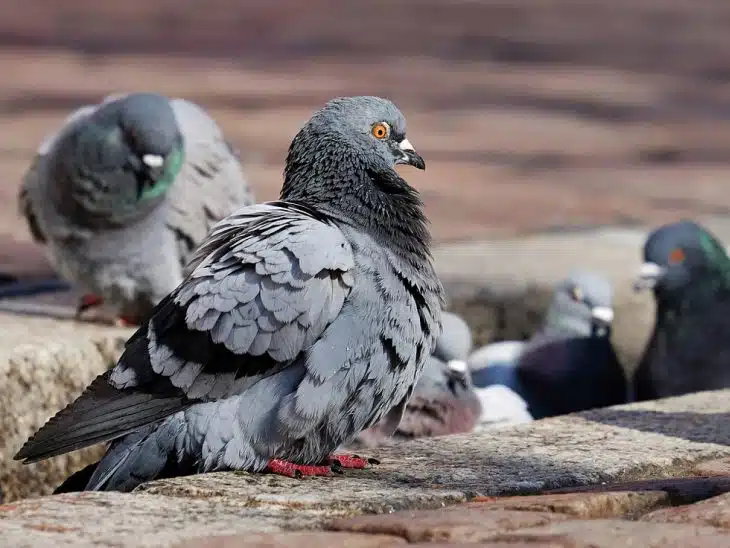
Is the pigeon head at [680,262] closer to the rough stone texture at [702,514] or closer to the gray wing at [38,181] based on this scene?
the gray wing at [38,181]

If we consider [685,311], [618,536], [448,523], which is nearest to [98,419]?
[448,523]

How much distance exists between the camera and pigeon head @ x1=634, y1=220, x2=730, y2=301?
6.97 metres

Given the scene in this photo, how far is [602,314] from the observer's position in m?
7.28

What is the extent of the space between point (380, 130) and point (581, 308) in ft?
9.87

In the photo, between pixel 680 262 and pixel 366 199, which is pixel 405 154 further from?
pixel 680 262

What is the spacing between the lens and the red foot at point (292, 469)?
3.94m

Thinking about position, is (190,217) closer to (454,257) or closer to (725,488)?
(454,257)

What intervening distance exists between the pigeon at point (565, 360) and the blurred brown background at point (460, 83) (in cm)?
289

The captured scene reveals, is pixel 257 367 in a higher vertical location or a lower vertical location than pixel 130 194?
lower

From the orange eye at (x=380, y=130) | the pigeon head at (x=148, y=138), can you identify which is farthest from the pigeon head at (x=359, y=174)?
the pigeon head at (x=148, y=138)

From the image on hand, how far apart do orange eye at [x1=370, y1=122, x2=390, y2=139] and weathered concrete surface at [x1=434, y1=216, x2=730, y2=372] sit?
312cm

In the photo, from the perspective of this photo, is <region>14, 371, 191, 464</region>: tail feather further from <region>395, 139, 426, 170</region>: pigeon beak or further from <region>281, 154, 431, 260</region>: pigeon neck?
<region>395, 139, 426, 170</region>: pigeon beak

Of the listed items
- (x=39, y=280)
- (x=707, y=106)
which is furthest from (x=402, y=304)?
(x=707, y=106)

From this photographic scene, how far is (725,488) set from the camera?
11.8 ft
